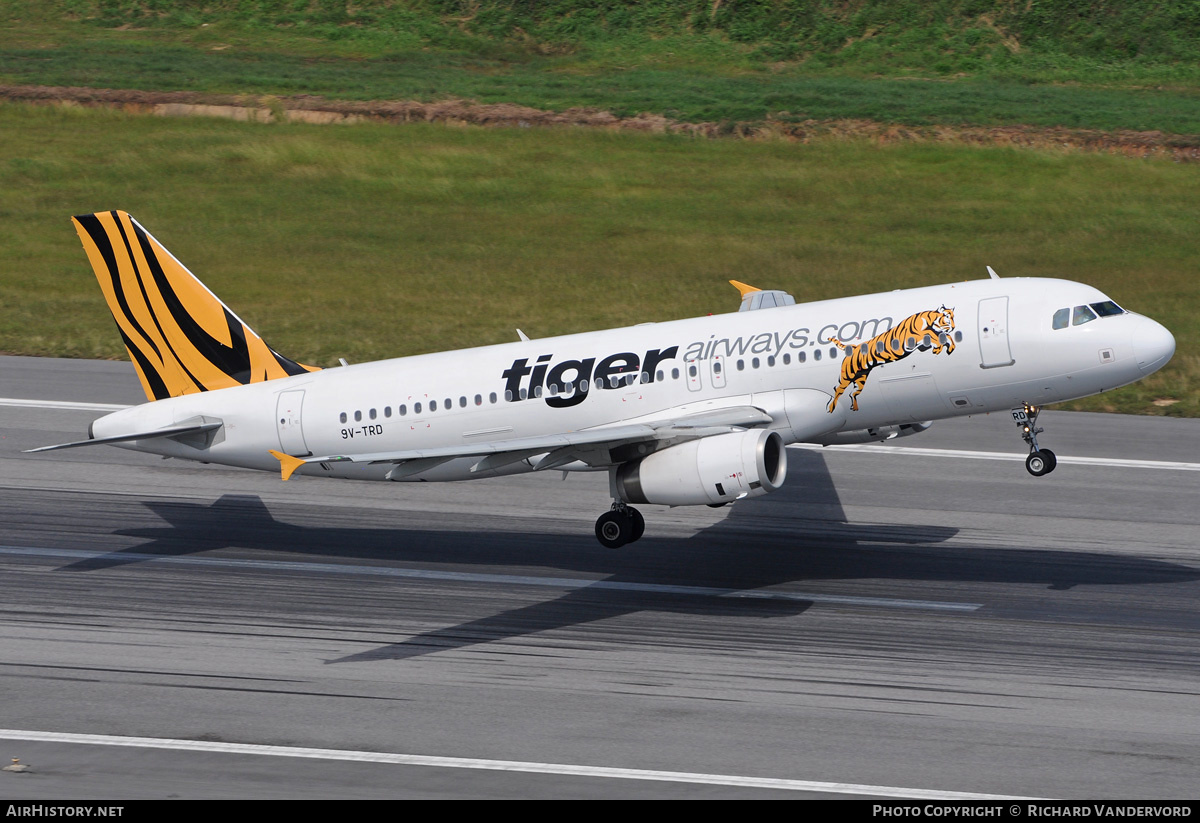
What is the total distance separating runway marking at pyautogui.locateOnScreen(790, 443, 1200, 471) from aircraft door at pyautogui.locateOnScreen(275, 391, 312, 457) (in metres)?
12.1

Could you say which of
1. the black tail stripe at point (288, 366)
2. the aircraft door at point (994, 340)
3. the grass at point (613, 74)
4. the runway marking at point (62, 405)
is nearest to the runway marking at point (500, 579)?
the black tail stripe at point (288, 366)

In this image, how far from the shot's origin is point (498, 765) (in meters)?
19.7

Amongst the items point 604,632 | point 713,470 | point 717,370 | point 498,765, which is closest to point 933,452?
point 717,370

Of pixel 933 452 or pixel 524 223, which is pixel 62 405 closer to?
pixel 933 452

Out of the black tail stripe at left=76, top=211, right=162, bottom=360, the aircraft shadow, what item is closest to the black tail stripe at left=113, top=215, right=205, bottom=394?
the black tail stripe at left=76, top=211, right=162, bottom=360

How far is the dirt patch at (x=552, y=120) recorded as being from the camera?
66.0 metres

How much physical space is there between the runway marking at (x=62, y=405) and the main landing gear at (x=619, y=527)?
18358 millimetres

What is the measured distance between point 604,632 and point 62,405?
A: 843 inches

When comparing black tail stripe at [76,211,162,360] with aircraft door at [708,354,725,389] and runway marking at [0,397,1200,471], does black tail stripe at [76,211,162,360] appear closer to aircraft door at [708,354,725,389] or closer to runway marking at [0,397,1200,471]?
runway marking at [0,397,1200,471]

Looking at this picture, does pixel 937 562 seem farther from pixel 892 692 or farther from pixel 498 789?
pixel 498 789

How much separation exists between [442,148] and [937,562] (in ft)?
152

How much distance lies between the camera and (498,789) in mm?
18969
